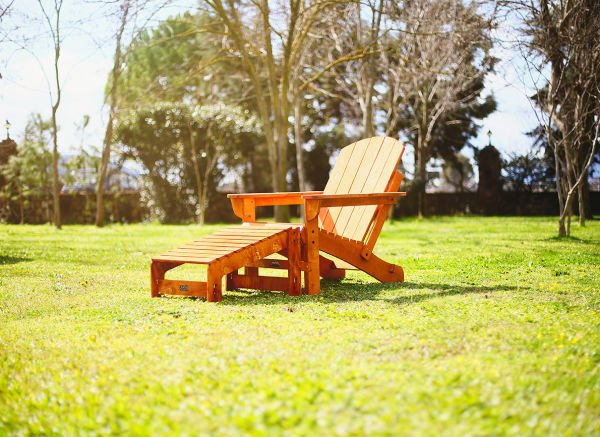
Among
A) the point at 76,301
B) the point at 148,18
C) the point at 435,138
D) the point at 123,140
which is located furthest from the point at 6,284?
the point at 435,138

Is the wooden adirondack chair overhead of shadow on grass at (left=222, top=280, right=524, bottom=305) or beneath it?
overhead

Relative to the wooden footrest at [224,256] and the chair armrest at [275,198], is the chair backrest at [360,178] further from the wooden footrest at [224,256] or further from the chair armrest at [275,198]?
the wooden footrest at [224,256]

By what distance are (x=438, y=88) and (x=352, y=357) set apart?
61.0ft

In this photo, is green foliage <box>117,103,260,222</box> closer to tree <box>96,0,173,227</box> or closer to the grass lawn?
tree <box>96,0,173,227</box>

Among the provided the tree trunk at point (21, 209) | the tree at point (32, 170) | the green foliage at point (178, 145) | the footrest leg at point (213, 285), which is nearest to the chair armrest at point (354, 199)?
the footrest leg at point (213, 285)

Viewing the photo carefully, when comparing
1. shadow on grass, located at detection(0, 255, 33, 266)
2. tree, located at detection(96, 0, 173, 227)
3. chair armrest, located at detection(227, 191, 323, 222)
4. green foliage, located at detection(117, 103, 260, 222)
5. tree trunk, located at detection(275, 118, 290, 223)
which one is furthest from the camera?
green foliage, located at detection(117, 103, 260, 222)

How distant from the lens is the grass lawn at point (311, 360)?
7.64 ft

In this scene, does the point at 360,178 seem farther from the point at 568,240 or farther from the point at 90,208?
the point at 90,208

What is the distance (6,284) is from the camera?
5.84 metres

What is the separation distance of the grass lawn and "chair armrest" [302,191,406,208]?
72cm

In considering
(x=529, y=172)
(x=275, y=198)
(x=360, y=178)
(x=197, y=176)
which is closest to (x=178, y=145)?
(x=197, y=176)

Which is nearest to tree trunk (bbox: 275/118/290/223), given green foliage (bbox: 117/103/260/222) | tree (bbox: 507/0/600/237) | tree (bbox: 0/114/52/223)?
tree (bbox: 507/0/600/237)

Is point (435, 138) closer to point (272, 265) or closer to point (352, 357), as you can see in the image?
point (272, 265)

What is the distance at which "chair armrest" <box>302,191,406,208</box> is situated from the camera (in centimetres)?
512
